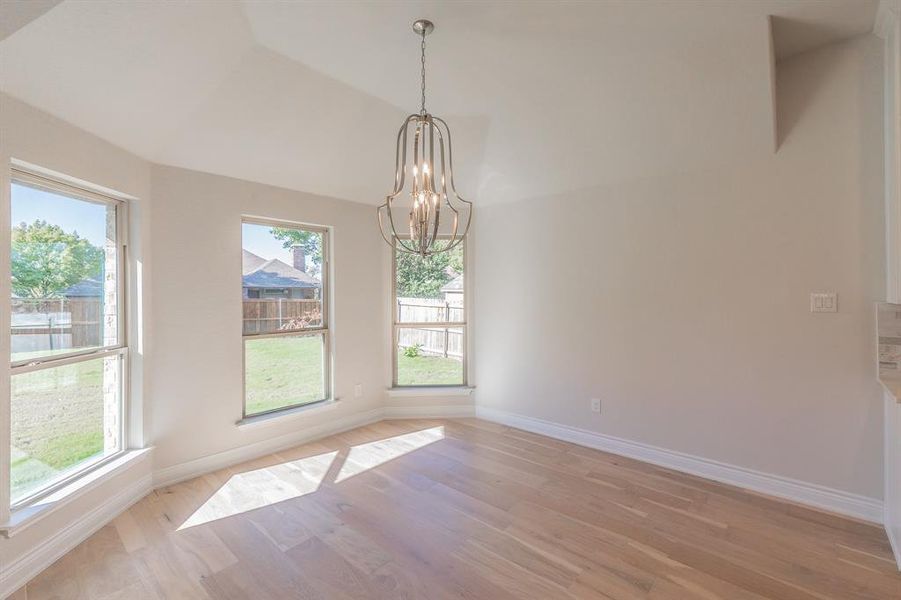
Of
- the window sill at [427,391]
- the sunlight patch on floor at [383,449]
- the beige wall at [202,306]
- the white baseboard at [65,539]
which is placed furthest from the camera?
the window sill at [427,391]

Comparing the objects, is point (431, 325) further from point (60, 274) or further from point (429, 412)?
point (60, 274)

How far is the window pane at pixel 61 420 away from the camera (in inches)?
79.4

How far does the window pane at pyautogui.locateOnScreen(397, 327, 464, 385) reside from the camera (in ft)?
14.1

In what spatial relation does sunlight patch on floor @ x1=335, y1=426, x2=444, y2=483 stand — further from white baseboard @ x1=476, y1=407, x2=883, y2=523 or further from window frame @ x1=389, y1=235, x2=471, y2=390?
white baseboard @ x1=476, y1=407, x2=883, y2=523

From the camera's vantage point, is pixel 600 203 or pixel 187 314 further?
pixel 600 203

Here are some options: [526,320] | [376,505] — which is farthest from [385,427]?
[526,320]

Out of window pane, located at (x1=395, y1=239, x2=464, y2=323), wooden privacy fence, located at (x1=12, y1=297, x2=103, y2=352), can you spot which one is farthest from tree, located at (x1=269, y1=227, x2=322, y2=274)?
wooden privacy fence, located at (x1=12, y1=297, x2=103, y2=352)

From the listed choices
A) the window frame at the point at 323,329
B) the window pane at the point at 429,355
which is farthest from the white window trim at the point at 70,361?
the window pane at the point at 429,355

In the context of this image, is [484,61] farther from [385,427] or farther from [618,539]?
[385,427]

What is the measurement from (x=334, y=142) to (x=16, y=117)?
70.8 inches

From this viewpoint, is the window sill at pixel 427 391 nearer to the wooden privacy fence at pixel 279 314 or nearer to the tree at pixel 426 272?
the tree at pixel 426 272

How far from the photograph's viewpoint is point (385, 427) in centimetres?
396

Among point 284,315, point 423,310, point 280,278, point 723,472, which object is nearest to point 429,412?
point 423,310

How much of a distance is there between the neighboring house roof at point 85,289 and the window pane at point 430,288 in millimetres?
2449
